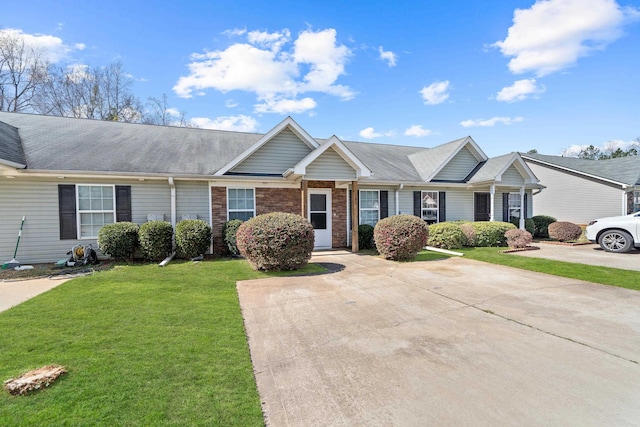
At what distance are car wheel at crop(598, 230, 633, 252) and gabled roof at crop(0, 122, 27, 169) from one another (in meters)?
19.5

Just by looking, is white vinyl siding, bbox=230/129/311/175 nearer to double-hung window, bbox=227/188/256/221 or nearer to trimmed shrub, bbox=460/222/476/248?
double-hung window, bbox=227/188/256/221

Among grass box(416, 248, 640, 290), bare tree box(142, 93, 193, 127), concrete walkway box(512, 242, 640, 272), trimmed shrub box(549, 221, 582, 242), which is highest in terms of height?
bare tree box(142, 93, 193, 127)

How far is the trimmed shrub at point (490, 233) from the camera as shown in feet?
41.5

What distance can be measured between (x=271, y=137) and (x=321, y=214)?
3558 millimetres

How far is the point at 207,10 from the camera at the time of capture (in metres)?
10.3

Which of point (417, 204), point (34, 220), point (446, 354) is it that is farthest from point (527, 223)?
point (34, 220)

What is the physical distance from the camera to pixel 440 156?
1475 cm

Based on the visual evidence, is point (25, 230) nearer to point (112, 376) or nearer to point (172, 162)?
point (172, 162)

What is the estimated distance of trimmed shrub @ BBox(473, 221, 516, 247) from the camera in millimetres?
12641

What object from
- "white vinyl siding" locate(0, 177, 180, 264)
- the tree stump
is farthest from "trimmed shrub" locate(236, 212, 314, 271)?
"white vinyl siding" locate(0, 177, 180, 264)

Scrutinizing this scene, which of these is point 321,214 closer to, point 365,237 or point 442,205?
point 365,237

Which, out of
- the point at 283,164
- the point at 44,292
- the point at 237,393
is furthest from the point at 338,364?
the point at 283,164

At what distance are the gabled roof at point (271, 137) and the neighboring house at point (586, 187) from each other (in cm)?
1633

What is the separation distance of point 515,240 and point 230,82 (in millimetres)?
16948
